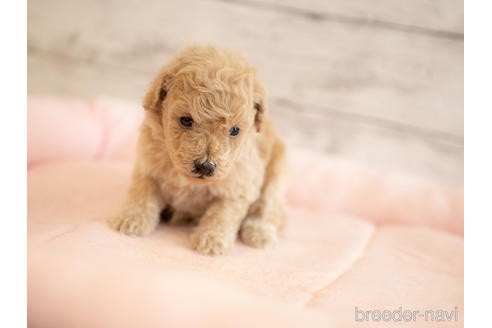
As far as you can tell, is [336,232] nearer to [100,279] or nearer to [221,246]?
[221,246]

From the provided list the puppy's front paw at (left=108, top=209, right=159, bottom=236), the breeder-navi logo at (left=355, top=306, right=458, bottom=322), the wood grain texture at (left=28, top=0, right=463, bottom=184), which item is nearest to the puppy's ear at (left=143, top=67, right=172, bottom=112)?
the puppy's front paw at (left=108, top=209, right=159, bottom=236)

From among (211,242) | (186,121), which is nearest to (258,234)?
(211,242)

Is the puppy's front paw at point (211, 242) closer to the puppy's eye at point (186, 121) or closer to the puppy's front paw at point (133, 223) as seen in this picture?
the puppy's front paw at point (133, 223)

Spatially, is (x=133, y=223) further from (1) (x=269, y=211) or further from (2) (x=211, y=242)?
(1) (x=269, y=211)

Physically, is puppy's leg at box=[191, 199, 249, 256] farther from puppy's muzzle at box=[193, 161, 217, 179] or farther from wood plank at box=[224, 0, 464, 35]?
wood plank at box=[224, 0, 464, 35]

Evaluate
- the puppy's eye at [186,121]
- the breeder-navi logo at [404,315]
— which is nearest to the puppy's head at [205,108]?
the puppy's eye at [186,121]
